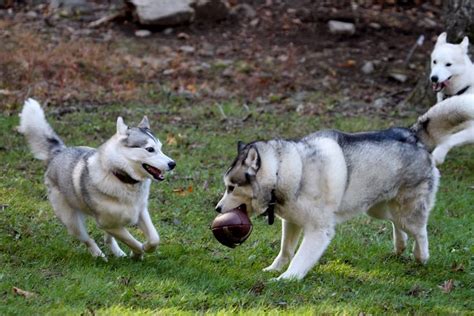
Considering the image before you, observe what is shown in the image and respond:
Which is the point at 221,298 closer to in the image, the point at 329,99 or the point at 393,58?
the point at 329,99

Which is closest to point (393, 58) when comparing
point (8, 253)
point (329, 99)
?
point (329, 99)

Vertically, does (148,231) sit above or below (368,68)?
above

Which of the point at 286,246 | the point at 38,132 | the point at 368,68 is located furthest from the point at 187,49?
the point at 286,246

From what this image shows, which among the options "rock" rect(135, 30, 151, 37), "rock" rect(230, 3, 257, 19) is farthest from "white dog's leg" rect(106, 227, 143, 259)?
"rock" rect(230, 3, 257, 19)

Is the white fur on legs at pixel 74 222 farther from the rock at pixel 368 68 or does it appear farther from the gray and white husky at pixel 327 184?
the rock at pixel 368 68

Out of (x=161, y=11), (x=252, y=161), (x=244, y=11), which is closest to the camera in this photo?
(x=252, y=161)

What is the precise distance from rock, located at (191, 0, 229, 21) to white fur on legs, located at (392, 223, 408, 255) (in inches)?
414

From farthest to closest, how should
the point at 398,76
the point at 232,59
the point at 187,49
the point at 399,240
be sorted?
the point at 187,49 → the point at 232,59 → the point at 398,76 → the point at 399,240

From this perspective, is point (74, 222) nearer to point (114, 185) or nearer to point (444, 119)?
point (114, 185)

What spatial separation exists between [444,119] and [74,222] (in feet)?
10.9

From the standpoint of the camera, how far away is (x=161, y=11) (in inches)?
639

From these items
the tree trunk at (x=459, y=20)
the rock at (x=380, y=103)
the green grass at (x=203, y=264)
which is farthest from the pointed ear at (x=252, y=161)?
the rock at (x=380, y=103)

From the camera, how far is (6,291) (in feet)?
18.0

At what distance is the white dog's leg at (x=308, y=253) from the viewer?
6.24 metres
